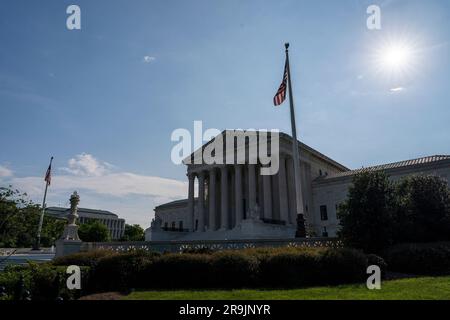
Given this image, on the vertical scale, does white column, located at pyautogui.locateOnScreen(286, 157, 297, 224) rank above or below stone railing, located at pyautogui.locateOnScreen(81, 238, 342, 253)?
above

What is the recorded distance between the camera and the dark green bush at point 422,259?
1530cm

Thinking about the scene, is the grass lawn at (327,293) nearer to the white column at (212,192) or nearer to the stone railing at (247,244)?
the stone railing at (247,244)

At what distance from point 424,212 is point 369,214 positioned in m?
3.71

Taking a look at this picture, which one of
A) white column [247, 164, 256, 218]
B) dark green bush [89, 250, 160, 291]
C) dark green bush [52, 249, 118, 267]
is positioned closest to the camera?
dark green bush [89, 250, 160, 291]

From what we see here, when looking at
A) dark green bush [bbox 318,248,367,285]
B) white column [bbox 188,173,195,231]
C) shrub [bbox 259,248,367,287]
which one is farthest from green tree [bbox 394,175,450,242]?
white column [bbox 188,173,195,231]

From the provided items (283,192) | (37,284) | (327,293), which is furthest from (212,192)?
(37,284)

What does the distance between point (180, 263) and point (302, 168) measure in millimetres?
38579

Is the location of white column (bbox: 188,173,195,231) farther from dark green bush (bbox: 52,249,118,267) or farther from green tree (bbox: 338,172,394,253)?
dark green bush (bbox: 52,249,118,267)

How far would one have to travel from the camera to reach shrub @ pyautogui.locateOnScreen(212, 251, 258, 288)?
12.1 metres

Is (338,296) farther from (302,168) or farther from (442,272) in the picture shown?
(302,168)

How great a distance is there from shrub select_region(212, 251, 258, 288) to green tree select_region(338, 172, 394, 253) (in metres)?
9.67

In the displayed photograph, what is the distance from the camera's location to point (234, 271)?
40.1 feet

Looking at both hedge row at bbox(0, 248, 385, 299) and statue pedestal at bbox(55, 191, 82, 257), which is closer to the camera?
hedge row at bbox(0, 248, 385, 299)

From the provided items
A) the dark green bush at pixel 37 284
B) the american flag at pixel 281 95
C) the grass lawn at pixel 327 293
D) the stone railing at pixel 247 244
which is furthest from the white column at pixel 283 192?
the dark green bush at pixel 37 284
